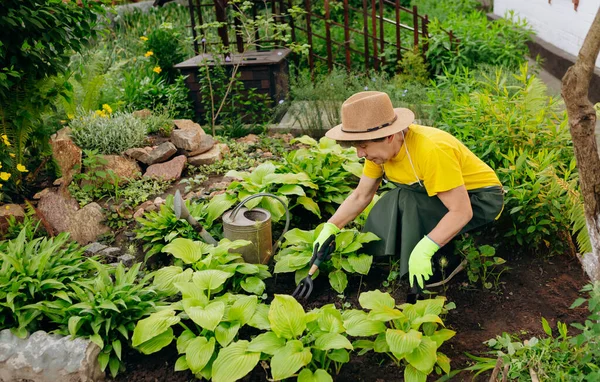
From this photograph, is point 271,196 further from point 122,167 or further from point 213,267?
point 122,167

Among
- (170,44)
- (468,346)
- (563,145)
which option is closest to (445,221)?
(468,346)

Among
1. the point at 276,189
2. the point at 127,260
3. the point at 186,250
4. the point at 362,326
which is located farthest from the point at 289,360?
the point at 276,189

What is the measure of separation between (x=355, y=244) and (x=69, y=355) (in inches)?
66.4

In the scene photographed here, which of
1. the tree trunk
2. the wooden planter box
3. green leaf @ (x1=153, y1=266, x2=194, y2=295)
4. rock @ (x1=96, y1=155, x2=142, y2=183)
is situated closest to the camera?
the tree trunk

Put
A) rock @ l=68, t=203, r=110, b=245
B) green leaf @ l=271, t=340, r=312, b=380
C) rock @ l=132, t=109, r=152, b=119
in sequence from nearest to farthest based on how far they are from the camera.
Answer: green leaf @ l=271, t=340, r=312, b=380 → rock @ l=68, t=203, r=110, b=245 → rock @ l=132, t=109, r=152, b=119

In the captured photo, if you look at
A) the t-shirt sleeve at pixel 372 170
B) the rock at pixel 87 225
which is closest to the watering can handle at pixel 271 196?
the t-shirt sleeve at pixel 372 170

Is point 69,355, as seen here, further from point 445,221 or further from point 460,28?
point 460,28

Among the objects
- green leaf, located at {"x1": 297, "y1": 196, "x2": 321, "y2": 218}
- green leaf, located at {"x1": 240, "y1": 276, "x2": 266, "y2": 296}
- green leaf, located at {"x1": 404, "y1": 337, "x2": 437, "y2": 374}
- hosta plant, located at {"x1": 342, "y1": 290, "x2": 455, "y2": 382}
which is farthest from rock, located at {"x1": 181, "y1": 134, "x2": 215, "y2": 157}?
green leaf, located at {"x1": 404, "y1": 337, "x2": 437, "y2": 374}

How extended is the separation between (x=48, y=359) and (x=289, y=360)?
1267 mm

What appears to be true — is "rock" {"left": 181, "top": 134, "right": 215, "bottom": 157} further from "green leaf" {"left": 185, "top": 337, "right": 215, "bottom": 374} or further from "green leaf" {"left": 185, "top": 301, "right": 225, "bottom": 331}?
"green leaf" {"left": 185, "top": 337, "right": 215, "bottom": 374}

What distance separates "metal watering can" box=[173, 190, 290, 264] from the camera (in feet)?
12.0

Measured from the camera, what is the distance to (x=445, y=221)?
311cm

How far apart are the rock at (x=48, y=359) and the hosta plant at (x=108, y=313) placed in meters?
0.05

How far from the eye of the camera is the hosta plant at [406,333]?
8.75ft
